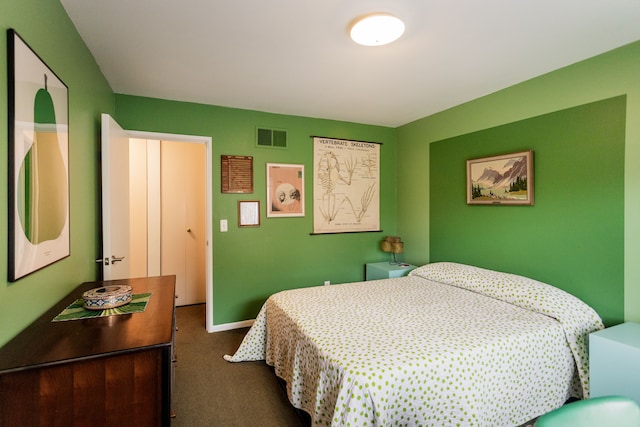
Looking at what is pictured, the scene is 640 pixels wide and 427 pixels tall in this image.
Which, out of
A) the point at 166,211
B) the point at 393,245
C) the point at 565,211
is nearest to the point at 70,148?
the point at 166,211

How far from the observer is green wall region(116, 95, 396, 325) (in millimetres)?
3131

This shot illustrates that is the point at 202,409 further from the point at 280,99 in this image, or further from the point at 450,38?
the point at 450,38

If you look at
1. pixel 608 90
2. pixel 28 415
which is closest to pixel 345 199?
pixel 608 90

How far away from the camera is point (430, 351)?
63.8 inches

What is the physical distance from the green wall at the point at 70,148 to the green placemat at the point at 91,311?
0.09 meters

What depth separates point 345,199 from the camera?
391 centimetres

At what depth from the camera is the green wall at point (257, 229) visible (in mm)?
3131

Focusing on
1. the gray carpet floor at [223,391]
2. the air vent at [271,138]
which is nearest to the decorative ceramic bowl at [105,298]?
the gray carpet floor at [223,391]

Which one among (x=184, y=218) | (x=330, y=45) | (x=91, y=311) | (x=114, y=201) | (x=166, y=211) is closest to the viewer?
(x=91, y=311)

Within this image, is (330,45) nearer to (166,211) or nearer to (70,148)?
(70,148)

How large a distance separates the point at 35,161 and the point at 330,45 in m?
1.71

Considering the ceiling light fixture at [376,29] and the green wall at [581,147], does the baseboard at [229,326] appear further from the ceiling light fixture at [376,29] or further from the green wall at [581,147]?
the ceiling light fixture at [376,29]

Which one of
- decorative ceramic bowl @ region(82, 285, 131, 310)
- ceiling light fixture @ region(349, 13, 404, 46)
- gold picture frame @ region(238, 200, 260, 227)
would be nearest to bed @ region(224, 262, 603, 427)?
decorative ceramic bowl @ region(82, 285, 131, 310)

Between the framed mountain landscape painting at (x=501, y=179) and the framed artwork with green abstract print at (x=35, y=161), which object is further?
the framed mountain landscape painting at (x=501, y=179)
